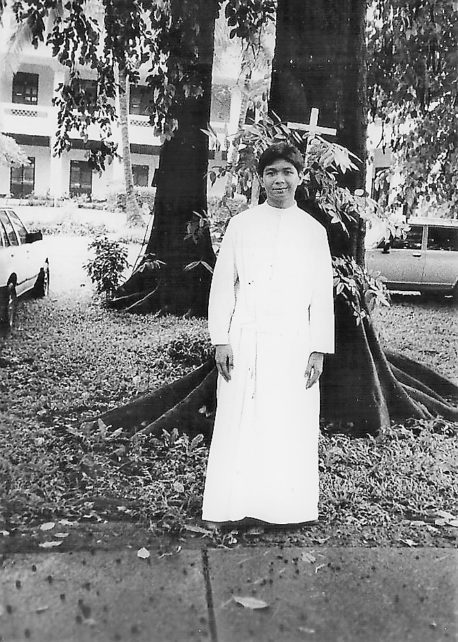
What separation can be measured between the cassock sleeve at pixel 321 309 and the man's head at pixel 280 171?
0.26 metres

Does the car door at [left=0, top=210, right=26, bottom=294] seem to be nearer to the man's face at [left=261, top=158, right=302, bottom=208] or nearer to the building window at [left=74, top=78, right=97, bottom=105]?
the building window at [left=74, top=78, right=97, bottom=105]

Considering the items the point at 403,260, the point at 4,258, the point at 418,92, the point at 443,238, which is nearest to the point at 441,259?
the point at 443,238

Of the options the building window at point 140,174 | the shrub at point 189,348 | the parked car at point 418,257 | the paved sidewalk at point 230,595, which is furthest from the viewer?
the parked car at point 418,257

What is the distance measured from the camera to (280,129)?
12.3ft

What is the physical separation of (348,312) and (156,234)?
113 centimetres

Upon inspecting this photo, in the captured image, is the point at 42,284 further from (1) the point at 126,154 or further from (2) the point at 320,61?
(2) the point at 320,61

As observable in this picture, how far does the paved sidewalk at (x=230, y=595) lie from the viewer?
3098 millimetres

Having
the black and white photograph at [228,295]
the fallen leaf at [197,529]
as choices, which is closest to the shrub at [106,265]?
the black and white photograph at [228,295]

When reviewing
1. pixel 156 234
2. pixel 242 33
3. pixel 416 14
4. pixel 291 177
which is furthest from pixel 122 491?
pixel 416 14

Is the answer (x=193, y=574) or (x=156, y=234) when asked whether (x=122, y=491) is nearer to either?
(x=193, y=574)

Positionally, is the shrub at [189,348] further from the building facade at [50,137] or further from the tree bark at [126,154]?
the building facade at [50,137]

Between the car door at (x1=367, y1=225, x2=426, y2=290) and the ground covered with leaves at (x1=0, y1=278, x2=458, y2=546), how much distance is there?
0.97 metres

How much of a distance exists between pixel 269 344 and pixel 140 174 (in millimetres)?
1136

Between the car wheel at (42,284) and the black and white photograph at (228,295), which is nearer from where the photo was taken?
the black and white photograph at (228,295)
